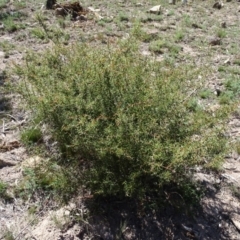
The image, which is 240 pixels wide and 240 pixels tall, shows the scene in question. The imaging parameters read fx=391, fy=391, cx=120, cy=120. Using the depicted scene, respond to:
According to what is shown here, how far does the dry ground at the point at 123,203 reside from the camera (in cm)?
301

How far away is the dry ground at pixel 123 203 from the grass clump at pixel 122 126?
252 mm

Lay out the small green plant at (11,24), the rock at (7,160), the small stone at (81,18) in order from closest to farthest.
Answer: the rock at (7,160) < the small green plant at (11,24) < the small stone at (81,18)

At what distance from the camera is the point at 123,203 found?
3.16 metres

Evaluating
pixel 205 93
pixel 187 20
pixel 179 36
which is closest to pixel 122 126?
pixel 205 93

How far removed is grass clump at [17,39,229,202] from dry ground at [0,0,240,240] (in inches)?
9.9

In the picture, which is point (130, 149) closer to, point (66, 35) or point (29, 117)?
point (29, 117)

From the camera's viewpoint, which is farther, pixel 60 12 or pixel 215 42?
pixel 60 12

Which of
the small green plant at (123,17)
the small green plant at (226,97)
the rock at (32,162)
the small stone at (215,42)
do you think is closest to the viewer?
the rock at (32,162)

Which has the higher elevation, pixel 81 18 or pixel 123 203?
pixel 123 203

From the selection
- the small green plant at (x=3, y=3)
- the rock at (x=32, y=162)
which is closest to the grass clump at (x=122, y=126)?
the rock at (x=32, y=162)

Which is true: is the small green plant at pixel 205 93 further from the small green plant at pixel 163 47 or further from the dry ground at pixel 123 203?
the small green plant at pixel 163 47

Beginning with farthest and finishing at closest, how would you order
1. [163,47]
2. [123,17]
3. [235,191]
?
1. [123,17]
2. [163,47]
3. [235,191]

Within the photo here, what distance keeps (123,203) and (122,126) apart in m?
0.74

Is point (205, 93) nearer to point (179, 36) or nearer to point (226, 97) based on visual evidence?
point (226, 97)
